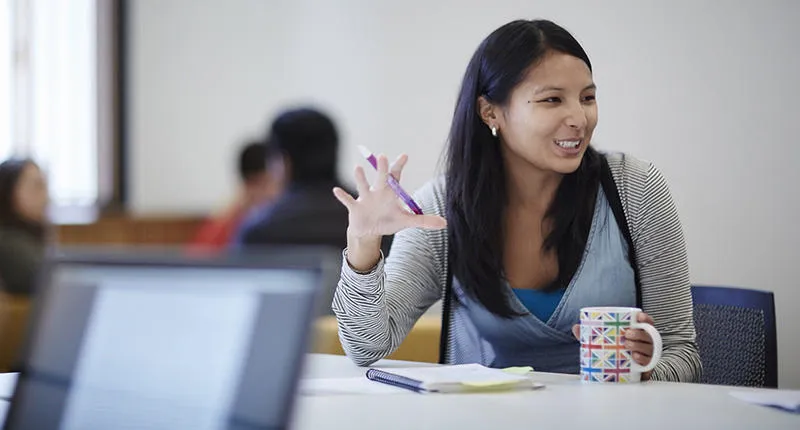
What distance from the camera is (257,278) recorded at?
0.78 metres

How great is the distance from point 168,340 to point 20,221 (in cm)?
357

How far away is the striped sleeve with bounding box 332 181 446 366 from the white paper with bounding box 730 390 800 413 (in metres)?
0.60

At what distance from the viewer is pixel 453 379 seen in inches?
53.9

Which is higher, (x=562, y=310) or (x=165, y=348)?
(x=165, y=348)

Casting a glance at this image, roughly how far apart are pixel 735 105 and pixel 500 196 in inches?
45.2

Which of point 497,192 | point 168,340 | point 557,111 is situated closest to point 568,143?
point 557,111

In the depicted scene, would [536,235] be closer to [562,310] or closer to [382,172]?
[562,310]

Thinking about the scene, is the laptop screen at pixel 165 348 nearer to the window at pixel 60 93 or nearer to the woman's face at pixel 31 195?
the woman's face at pixel 31 195

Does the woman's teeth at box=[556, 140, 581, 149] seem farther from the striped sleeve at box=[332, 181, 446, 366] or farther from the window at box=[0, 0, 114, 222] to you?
the window at box=[0, 0, 114, 222]

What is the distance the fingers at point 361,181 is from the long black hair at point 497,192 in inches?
14.3

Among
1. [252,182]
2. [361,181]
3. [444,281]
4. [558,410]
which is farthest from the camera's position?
[252,182]

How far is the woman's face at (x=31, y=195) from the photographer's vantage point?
415cm

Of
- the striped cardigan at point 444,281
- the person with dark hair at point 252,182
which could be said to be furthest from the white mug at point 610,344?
the person with dark hair at point 252,182

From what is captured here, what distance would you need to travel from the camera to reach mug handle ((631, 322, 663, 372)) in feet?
4.66
